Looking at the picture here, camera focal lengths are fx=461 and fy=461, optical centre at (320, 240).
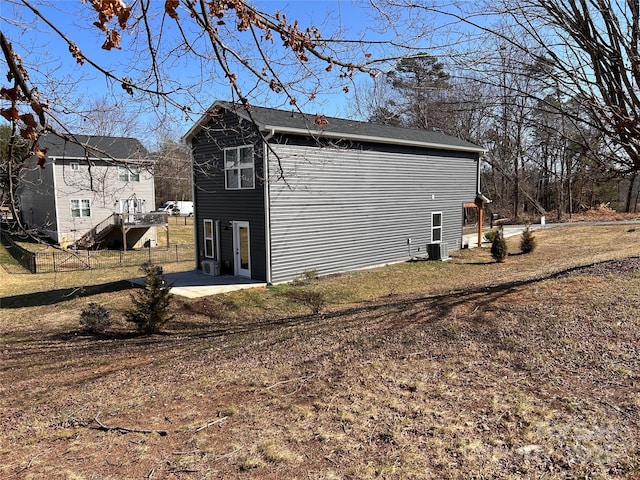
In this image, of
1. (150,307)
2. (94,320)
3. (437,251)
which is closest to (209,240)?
(94,320)

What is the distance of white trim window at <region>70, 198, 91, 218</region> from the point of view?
28.4 metres

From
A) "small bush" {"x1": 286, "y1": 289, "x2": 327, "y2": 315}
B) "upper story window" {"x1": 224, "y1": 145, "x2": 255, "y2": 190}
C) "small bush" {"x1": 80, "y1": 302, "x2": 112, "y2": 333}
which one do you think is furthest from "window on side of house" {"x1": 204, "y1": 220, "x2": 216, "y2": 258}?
"small bush" {"x1": 80, "y1": 302, "x2": 112, "y2": 333}

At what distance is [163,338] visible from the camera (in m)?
8.62

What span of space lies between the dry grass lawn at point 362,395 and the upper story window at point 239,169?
20.7 ft

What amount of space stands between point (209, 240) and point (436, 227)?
910cm

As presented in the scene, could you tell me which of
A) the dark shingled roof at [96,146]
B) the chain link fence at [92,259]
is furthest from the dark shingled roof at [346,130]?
the chain link fence at [92,259]

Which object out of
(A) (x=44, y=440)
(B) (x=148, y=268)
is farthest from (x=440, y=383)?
(B) (x=148, y=268)

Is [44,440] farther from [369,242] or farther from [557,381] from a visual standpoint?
[369,242]

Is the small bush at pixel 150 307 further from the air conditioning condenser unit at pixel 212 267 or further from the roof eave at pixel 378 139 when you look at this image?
the air conditioning condenser unit at pixel 212 267

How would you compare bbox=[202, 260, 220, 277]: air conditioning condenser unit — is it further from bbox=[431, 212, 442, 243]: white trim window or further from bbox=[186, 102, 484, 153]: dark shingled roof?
bbox=[431, 212, 442, 243]: white trim window

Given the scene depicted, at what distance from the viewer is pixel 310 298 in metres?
11.1

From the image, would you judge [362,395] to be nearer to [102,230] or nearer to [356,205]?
[356,205]

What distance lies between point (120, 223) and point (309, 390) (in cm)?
2526

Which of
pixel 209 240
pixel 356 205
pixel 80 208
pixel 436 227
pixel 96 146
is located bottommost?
pixel 209 240
